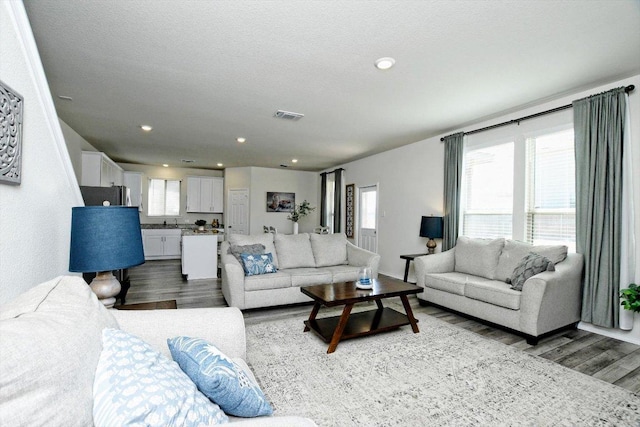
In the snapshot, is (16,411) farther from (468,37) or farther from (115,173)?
(115,173)

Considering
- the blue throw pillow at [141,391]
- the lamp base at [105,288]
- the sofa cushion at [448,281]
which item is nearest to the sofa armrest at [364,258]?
the sofa cushion at [448,281]

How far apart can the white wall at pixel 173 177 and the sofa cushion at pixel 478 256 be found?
7.10m

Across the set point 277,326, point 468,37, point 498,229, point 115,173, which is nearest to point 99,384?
point 277,326

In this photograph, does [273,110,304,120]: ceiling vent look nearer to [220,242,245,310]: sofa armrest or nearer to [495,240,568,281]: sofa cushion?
[220,242,245,310]: sofa armrest

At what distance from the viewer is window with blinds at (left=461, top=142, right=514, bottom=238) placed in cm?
411

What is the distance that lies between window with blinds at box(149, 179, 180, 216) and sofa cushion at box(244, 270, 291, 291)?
19.8 feet

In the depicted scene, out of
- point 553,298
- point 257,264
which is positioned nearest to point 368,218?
point 257,264

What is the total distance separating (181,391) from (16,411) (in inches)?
15.3

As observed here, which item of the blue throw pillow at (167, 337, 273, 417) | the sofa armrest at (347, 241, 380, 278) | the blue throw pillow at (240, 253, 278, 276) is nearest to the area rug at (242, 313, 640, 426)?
the blue throw pillow at (167, 337, 273, 417)

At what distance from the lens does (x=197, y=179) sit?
8.73 meters

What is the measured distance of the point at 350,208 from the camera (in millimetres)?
7508

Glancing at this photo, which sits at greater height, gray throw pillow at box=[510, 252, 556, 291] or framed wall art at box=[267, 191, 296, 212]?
framed wall art at box=[267, 191, 296, 212]

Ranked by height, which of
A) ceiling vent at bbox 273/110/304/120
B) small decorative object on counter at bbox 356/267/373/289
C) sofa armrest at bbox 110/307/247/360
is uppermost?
ceiling vent at bbox 273/110/304/120

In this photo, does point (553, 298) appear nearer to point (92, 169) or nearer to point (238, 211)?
point (92, 169)
